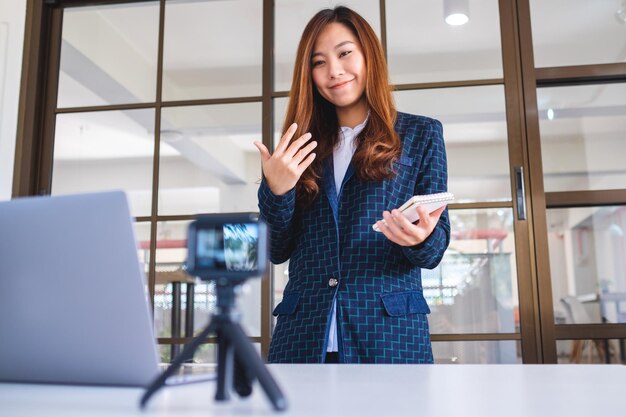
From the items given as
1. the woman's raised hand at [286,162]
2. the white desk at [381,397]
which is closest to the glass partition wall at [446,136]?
the woman's raised hand at [286,162]

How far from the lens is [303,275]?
1.32m

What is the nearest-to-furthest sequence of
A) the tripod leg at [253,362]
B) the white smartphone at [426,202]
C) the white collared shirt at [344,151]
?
the tripod leg at [253,362], the white smartphone at [426,202], the white collared shirt at [344,151]

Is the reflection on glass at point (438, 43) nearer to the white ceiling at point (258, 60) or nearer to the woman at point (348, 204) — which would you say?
the white ceiling at point (258, 60)

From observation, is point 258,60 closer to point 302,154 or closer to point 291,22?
point 291,22

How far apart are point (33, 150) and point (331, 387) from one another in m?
2.45

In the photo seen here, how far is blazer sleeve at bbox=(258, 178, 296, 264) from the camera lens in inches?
49.1

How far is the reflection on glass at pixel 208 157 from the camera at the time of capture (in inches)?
106

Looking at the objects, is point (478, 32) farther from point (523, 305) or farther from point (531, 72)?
point (523, 305)

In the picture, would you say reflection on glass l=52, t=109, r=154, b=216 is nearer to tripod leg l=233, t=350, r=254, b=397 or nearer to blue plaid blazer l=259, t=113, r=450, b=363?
blue plaid blazer l=259, t=113, r=450, b=363

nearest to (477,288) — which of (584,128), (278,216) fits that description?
(584,128)

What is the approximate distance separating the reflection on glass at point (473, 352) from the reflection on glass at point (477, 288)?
5cm

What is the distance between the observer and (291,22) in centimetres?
275

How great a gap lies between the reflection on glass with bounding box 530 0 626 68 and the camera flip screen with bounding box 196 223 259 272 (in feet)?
7.58

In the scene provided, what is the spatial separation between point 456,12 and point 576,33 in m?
0.49
